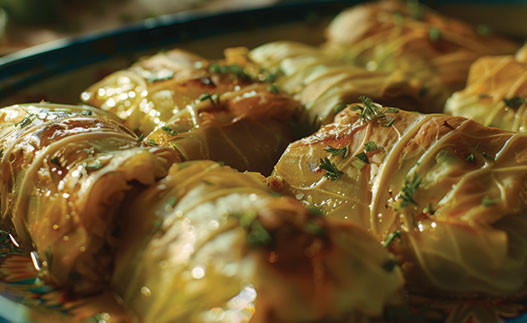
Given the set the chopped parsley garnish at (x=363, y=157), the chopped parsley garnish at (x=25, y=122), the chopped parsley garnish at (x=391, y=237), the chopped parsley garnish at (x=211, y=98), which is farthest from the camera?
the chopped parsley garnish at (x=211, y=98)

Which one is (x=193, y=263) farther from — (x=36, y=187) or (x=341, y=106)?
(x=341, y=106)

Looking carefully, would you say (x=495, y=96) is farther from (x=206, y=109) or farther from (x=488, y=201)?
(x=206, y=109)

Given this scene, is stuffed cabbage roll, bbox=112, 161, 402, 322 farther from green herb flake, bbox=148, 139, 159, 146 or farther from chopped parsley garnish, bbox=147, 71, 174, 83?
chopped parsley garnish, bbox=147, 71, 174, 83

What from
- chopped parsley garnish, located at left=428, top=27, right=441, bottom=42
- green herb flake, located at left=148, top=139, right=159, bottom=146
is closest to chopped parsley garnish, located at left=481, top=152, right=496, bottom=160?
green herb flake, located at left=148, top=139, right=159, bottom=146

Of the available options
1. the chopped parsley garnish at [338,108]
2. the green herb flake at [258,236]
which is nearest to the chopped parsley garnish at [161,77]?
the chopped parsley garnish at [338,108]

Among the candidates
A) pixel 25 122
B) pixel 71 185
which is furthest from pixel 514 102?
pixel 25 122

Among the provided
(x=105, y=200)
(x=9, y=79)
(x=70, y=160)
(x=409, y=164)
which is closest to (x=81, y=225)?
(x=105, y=200)

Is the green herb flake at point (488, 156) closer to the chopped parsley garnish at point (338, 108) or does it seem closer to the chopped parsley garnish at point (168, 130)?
the chopped parsley garnish at point (338, 108)

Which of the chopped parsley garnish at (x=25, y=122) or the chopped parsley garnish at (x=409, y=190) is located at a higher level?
the chopped parsley garnish at (x=25, y=122)
